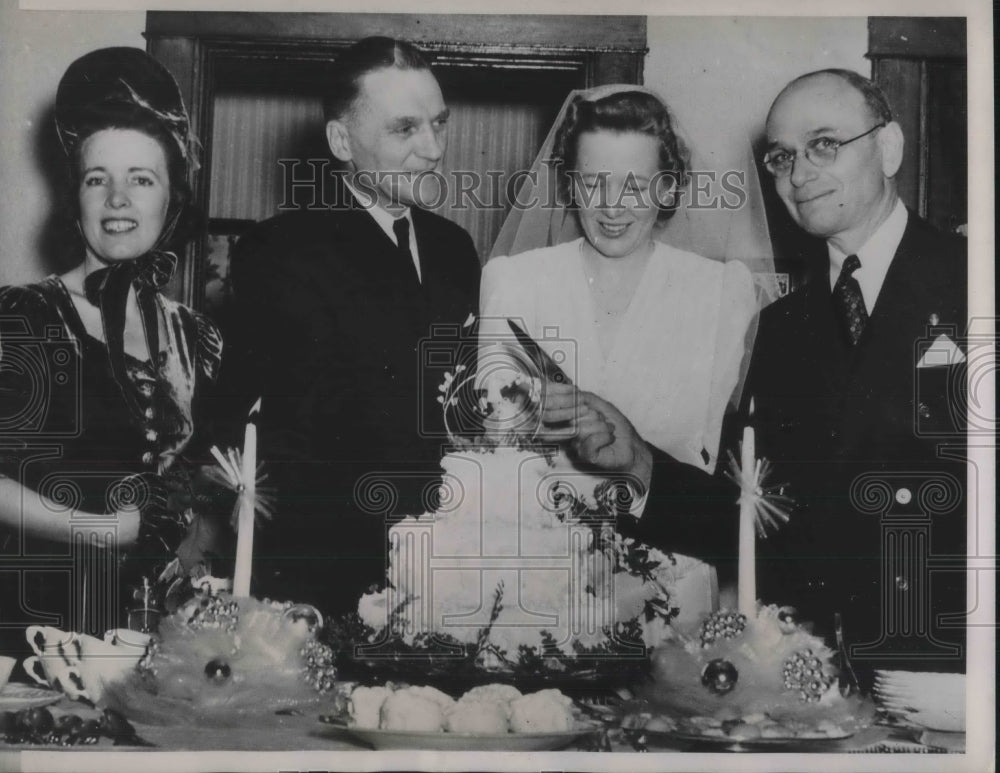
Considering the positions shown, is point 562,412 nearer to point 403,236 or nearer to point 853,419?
point 403,236

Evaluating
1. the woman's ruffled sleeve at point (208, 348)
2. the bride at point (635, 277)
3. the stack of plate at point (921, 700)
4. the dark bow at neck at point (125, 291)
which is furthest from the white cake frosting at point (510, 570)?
the dark bow at neck at point (125, 291)

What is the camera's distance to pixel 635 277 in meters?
2.89

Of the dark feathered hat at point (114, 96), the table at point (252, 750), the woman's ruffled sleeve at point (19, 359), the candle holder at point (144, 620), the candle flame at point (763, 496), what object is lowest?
the table at point (252, 750)

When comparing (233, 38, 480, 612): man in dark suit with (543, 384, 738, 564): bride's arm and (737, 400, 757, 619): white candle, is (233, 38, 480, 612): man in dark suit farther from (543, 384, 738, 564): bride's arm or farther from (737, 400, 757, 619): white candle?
(737, 400, 757, 619): white candle

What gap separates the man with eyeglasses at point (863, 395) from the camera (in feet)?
9.29

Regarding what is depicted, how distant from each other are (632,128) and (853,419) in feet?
2.91

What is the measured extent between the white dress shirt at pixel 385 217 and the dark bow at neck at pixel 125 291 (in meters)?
0.48

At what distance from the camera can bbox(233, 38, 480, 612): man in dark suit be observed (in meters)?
2.82

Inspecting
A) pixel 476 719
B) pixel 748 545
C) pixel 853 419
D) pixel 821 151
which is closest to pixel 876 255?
pixel 821 151

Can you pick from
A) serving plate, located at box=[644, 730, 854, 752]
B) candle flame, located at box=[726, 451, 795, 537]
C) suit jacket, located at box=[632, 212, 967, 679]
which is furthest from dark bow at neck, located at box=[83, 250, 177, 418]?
serving plate, located at box=[644, 730, 854, 752]

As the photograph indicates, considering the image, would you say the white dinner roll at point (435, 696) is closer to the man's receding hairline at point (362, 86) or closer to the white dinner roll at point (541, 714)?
the white dinner roll at point (541, 714)

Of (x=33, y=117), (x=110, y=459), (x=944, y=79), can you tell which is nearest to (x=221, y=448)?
(x=110, y=459)

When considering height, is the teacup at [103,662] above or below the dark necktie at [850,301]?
below

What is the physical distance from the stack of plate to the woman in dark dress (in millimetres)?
1718
